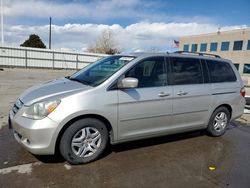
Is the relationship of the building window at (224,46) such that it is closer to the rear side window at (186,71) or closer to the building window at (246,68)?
the building window at (246,68)

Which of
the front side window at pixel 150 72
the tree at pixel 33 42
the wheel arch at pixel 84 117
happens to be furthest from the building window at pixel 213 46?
the wheel arch at pixel 84 117

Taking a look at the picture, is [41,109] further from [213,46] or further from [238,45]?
[213,46]

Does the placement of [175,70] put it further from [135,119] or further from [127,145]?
[127,145]

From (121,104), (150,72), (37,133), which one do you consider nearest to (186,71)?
(150,72)

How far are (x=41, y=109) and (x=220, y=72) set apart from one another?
146 inches

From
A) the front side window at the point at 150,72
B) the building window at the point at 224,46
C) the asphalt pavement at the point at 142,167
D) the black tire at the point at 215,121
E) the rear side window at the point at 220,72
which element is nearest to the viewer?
the asphalt pavement at the point at 142,167

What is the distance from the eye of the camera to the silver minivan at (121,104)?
3000 mm

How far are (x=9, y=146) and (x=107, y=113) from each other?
1935mm

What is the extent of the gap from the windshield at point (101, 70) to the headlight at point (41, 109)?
0.70 metres

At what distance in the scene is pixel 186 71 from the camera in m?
4.18

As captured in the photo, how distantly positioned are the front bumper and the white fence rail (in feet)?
81.7

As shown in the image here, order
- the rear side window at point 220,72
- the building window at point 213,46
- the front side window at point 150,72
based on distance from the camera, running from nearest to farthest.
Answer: the front side window at point 150,72, the rear side window at point 220,72, the building window at point 213,46

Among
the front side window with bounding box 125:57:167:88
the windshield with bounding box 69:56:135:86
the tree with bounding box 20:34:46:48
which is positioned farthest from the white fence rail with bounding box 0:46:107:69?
the front side window with bounding box 125:57:167:88

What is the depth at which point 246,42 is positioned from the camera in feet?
118
